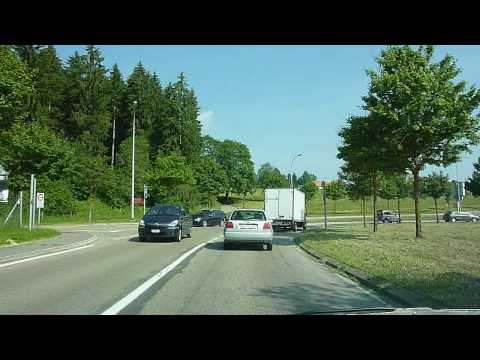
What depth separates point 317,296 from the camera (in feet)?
28.5

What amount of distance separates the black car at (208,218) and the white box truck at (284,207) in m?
11.8

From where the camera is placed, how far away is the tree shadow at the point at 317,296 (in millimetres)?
7684

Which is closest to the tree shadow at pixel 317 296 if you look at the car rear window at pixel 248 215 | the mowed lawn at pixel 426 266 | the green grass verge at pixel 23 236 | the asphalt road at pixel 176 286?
the asphalt road at pixel 176 286

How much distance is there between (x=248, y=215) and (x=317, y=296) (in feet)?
34.8

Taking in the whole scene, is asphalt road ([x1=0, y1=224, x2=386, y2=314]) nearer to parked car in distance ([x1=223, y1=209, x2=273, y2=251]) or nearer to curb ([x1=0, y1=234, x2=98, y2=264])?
curb ([x1=0, y1=234, x2=98, y2=264])

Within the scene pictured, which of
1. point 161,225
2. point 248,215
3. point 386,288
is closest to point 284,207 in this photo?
point 161,225

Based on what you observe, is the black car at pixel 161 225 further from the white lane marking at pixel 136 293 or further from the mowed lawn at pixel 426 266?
the white lane marking at pixel 136 293

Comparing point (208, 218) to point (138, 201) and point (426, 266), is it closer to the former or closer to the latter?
point (138, 201)

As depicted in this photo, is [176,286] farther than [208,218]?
No

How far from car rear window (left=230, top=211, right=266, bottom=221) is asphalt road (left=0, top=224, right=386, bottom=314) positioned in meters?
3.28

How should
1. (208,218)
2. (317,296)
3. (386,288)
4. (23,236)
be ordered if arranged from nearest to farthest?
(317,296) → (386,288) → (23,236) → (208,218)
